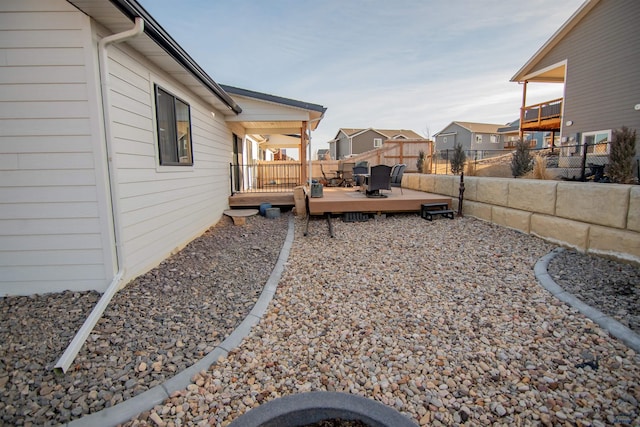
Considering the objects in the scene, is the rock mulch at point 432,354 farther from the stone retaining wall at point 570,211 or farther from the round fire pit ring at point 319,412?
the stone retaining wall at point 570,211

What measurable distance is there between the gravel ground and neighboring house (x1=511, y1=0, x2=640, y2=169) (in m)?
10.5

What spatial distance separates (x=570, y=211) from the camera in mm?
4188

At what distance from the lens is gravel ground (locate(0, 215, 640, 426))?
188 cm

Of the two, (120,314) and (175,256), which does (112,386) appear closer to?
(120,314)

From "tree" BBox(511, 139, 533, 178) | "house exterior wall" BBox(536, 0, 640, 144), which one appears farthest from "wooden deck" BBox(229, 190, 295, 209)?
"house exterior wall" BBox(536, 0, 640, 144)

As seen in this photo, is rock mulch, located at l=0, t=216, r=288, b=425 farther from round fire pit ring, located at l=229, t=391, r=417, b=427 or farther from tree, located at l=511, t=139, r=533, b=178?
tree, located at l=511, t=139, r=533, b=178

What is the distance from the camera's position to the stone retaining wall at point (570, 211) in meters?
3.46

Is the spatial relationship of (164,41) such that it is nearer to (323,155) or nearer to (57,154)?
(57,154)

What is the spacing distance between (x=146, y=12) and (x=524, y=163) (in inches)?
328

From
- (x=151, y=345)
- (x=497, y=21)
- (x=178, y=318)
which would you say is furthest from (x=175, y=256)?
(x=497, y=21)

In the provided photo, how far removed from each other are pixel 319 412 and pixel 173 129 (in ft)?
15.4

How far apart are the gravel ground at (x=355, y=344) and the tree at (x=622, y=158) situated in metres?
3.58

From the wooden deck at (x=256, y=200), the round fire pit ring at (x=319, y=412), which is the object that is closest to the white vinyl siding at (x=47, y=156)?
the round fire pit ring at (x=319, y=412)


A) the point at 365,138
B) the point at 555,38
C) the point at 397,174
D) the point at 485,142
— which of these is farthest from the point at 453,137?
the point at 397,174
